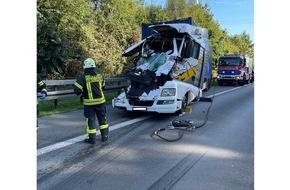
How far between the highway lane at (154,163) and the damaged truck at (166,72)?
1435mm

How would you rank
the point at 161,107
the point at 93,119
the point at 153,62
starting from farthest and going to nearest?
1. the point at 153,62
2. the point at 161,107
3. the point at 93,119

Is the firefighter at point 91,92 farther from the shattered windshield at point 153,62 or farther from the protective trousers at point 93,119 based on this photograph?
the shattered windshield at point 153,62

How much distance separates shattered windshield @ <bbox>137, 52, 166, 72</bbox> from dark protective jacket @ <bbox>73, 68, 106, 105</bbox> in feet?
10.9

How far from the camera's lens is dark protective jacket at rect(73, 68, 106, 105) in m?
6.29

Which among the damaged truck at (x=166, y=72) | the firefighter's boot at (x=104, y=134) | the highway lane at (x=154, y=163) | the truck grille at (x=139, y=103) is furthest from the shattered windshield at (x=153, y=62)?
the firefighter's boot at (x=104, y=134)

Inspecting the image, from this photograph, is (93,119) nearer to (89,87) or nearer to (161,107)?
(89,87)

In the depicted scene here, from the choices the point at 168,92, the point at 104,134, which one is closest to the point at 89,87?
the point at 104,134

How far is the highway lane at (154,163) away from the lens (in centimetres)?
→ 426

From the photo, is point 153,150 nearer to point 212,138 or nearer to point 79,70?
point 212,138

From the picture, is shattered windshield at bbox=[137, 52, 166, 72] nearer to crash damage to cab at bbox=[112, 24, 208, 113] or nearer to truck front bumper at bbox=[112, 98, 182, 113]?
crash damage to cab at bbox=[112, 24, 208, 113]

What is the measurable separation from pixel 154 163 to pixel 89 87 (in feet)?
6.85

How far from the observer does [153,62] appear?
32.6 ft
